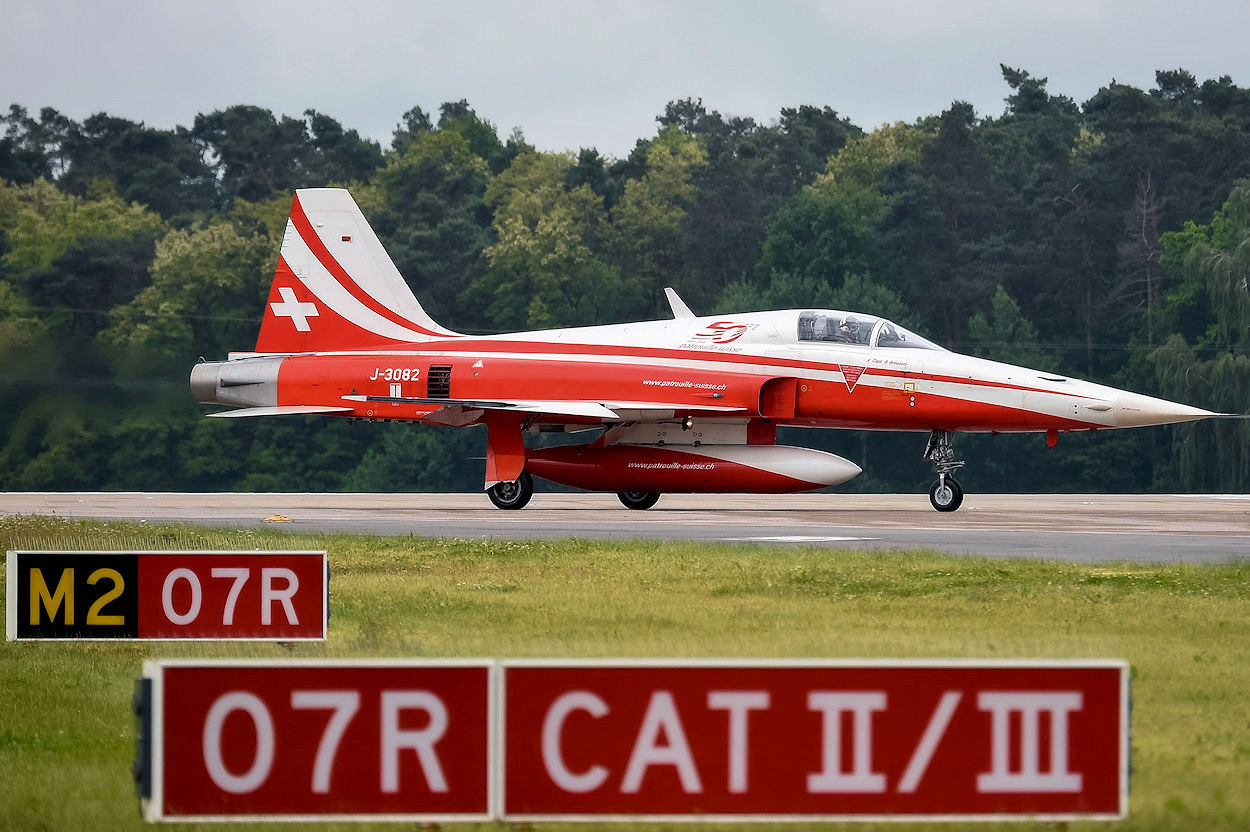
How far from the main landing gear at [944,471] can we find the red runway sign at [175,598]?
54.6 feet

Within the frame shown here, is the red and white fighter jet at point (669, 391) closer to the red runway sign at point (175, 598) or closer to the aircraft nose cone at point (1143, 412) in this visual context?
the aircraft nose cone at point (1143, 412)

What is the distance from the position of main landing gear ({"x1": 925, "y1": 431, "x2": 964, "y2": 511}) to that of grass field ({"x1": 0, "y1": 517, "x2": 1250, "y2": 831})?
931cm

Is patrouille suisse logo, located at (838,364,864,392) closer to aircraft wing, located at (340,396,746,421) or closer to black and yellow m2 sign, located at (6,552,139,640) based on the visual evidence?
aircraft wing, located at (340,396,746,421)

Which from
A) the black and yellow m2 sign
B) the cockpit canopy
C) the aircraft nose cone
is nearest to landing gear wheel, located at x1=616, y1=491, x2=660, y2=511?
the cockpit canopy

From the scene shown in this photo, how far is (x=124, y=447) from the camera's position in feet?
155

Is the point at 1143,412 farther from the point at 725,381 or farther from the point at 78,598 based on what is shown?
the point at 78,598

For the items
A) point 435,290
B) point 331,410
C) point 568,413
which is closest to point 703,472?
point 568,413

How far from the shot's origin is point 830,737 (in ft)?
16.7

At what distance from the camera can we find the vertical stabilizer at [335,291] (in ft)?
91.8

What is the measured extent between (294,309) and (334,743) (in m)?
23.8

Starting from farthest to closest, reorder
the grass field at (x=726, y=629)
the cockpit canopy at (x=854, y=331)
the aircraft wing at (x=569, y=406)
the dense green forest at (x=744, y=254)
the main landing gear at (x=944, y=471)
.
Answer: the dense green forest at (x=744, y=254) → the main landing gear at (x=944, y=471) → the aircraft wing at (x=569, y=406) → the cockpit canopy at (x=854, y=331) → the grass field at (x=726, y=629)

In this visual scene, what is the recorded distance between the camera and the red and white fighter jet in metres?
24.1

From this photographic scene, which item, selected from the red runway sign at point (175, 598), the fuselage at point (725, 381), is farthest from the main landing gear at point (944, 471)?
the red runway sign at point (175, 598)

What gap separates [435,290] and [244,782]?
6608 cm
